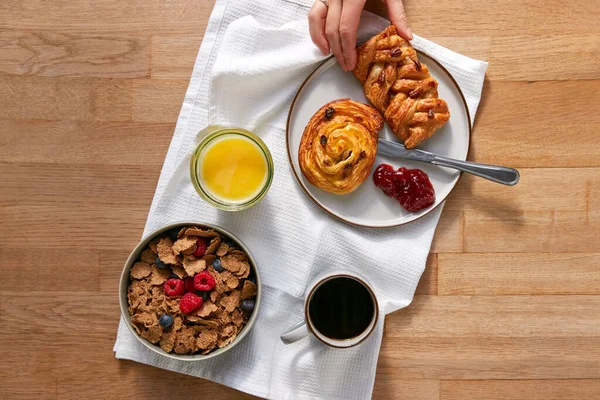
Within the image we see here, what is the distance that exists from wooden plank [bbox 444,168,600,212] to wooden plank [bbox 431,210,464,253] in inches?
1.1

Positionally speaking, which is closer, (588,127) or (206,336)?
(206,336)

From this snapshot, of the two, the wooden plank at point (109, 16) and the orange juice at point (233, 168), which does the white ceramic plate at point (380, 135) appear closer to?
the orange juice at point (233, 168)

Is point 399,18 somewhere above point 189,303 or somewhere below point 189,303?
above

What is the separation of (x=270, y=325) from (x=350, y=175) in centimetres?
54

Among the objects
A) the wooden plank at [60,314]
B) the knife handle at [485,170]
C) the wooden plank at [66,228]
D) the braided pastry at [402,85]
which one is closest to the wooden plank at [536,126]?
the knife handle at [485,170]

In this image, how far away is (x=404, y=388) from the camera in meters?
1.92

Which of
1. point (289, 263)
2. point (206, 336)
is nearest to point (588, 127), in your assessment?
point (289, 263)

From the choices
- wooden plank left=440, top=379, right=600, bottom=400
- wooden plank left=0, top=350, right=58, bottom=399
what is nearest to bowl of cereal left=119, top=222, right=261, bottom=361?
wooden plank left=0, top=350, right=58, bottom=399

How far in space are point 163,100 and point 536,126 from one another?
120cm

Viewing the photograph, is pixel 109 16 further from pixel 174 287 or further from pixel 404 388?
pixel 404 388

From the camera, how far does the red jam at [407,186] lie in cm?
178

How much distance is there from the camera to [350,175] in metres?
1.74

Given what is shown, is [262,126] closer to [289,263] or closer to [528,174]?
[289,263]

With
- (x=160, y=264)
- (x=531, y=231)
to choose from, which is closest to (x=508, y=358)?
(x=531, y=231)
